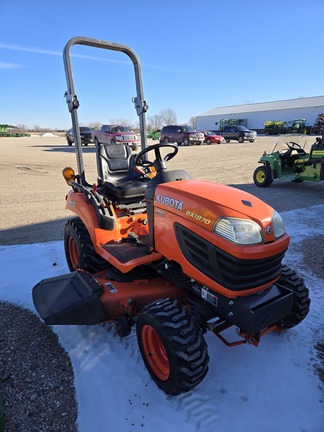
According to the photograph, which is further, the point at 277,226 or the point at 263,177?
the point at 263,177

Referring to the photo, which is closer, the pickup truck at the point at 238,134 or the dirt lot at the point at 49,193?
the dirt lot at the point at 49,193

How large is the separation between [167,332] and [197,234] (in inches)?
23.7

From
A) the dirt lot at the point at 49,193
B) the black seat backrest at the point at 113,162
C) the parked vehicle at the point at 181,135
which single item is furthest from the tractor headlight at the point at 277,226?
the parked vehicle at the point at 181,135

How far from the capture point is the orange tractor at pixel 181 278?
1769 mm

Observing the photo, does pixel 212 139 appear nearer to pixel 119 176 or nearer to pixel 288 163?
pixel 288 163

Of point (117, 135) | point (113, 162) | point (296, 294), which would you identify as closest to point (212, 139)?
point (117, 135)

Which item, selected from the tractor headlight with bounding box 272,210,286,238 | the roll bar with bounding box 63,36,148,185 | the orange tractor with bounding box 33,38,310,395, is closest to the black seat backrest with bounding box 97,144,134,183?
the roll bar with bounding box 63,36,148,185

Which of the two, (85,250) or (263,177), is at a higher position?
(85,250)

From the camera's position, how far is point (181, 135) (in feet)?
74.0

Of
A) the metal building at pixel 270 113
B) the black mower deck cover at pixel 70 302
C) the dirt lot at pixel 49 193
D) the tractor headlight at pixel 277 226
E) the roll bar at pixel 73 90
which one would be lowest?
the dirt lot at pixel 49 193

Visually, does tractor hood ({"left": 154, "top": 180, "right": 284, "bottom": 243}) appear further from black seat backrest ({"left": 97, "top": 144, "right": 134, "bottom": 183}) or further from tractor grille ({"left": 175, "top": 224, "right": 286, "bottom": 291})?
black seat backrest ({"left": 97, "top": 144, "right": 134, "bottom": 183})

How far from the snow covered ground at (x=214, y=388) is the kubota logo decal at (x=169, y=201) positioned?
1.12 m

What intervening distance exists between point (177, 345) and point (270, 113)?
1969 inches

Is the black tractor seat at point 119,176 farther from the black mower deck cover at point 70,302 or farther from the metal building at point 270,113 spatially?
the metal building at point 270,113
